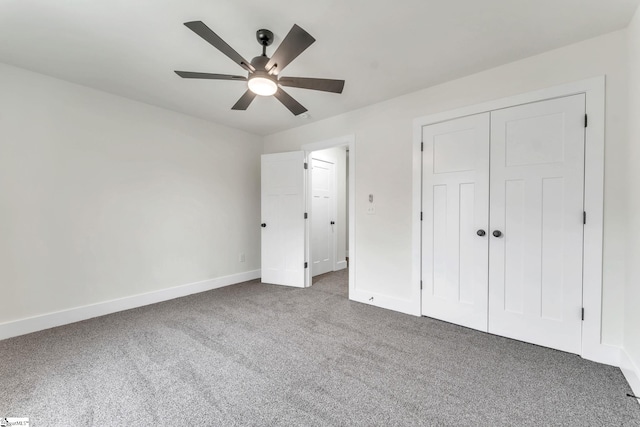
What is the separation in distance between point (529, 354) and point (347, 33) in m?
2.93

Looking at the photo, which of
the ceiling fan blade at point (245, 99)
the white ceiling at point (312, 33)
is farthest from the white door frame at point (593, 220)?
the ceiling fan blade at point (245, 99)

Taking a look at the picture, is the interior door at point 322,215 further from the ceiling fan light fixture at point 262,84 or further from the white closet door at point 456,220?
the ceiling fan light fixture at point 262,84

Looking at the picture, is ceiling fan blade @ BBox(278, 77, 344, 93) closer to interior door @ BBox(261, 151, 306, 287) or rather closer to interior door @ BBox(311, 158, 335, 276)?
interior door @ BBox(261, 151, 306, 287)

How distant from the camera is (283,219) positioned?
4.16 m

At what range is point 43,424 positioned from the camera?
1.42 metres

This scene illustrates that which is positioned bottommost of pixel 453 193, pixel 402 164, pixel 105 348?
pixel 105 348

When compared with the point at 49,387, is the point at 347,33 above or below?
above

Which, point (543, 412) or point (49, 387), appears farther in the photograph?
point (49, 387)

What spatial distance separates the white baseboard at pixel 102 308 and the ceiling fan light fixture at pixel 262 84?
114 inches

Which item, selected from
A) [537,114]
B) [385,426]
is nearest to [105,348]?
[385,426]

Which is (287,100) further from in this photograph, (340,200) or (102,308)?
(340,200)

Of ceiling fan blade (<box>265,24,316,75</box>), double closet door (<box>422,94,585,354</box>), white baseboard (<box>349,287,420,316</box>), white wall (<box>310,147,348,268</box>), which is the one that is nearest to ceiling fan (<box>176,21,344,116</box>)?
ceiling fan blade (<box>265,24,316,75</box>)

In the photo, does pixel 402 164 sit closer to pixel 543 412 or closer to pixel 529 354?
pixel 529 354

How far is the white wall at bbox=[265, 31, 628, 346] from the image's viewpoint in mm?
1940
